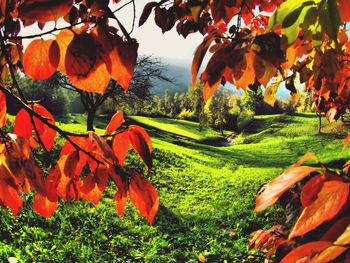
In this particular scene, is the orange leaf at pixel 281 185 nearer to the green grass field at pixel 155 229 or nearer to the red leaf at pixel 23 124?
the red leaf at pixel 23 124

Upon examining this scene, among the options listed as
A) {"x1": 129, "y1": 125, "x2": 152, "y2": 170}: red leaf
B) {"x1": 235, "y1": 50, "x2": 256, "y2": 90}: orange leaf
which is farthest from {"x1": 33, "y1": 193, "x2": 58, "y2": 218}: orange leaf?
{"x1": 235, "y1": 50, "x2": 256, "y2": 90}: orange leaf

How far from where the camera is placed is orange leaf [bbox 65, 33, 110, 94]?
80cm

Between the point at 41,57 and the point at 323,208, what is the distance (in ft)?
2.51

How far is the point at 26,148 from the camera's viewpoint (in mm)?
828

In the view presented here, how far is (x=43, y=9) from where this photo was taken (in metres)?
0.68

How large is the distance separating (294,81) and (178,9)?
3.43ft

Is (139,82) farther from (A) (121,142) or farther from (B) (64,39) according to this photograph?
(B) (64,39)

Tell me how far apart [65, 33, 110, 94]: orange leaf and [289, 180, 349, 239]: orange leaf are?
57cm

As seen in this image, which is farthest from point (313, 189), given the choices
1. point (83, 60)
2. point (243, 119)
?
point (243, 119)

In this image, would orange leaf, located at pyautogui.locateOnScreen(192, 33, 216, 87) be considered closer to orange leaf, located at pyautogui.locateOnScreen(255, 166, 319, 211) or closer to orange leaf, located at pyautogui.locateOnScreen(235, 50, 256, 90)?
orange leaf, located at pyautogui.locateOnScreen(235, 50, 256, 90)

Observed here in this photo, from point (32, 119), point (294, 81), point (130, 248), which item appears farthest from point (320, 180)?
point (130, 248)

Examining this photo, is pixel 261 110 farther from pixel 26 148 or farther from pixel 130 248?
pixel 26 148

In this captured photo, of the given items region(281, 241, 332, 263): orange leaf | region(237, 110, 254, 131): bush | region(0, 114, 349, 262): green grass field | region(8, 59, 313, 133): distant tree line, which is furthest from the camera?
region(237, 110, 254, 131): bush

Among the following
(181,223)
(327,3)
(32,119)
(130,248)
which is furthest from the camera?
(181,223)
